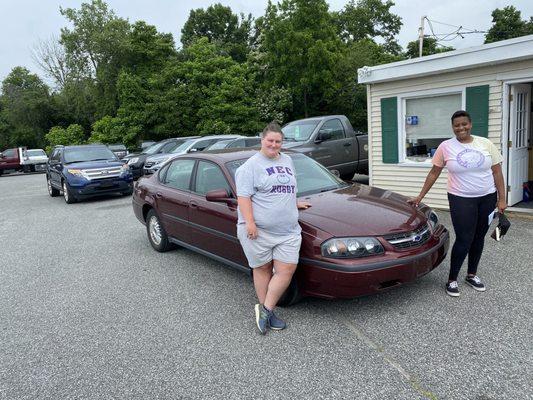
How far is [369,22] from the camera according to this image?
4403 centimetres

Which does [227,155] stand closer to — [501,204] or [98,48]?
[501,204]

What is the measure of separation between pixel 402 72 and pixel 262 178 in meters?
6.02

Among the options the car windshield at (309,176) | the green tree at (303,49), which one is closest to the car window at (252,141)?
the car windshield at (309,176)

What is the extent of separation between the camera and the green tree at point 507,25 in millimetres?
40156

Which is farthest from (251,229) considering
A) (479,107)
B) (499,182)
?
(479,107)

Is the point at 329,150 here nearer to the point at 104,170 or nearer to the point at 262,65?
the point at 104,170

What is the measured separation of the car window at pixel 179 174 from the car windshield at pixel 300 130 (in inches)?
206

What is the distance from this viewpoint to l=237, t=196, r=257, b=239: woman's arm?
3576 mm

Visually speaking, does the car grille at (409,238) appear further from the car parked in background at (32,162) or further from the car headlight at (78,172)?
the car parked in background at (32,162)

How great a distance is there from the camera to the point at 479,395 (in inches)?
111

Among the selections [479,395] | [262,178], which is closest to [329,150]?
[262,178]

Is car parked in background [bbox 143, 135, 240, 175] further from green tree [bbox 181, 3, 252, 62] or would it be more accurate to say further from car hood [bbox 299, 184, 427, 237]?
green tree [bbox 181, 3, 252, 62]

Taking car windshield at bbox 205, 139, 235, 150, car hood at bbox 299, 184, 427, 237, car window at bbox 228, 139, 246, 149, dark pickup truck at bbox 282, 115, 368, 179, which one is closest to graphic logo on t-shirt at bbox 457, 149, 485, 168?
car hood at bbox 299, 184, 427, 237

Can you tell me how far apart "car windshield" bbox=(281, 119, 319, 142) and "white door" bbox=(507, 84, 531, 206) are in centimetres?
463
